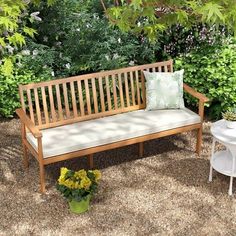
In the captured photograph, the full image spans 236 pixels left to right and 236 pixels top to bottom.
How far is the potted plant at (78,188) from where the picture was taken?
17.3 ft

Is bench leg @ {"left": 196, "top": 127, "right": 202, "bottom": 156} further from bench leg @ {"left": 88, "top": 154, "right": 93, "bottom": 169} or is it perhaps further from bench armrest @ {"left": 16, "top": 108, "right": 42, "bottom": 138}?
bench armrest @ {"left": 16, "top": 108, "right": 42, "bottom": 138}

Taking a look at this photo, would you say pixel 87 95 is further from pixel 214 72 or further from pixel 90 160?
pixel 214 72

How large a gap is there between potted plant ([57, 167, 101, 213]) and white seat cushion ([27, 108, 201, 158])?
40 cm

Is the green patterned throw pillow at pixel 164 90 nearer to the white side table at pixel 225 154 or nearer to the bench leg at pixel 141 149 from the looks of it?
the bench leg at pixel 141 149

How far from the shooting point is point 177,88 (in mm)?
6492

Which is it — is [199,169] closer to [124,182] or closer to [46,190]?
[124,182]

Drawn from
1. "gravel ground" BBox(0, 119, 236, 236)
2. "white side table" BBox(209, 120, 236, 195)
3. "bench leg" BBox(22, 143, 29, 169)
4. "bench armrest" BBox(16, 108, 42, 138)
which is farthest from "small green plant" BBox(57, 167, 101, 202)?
"white side table" BBox(209, 120, 236, 195)

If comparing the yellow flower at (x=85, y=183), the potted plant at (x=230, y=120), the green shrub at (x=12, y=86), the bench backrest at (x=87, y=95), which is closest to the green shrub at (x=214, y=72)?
the bench backrest at (x=87, y=95)

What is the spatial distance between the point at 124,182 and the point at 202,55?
94.8 inches

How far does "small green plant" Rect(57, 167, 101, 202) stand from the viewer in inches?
207

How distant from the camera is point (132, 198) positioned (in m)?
5.72

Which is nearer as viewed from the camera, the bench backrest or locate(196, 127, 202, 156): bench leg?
the bench backrest

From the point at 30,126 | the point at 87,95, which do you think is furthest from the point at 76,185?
the point at 87,95

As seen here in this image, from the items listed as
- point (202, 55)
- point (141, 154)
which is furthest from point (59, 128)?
point (202, 55)
